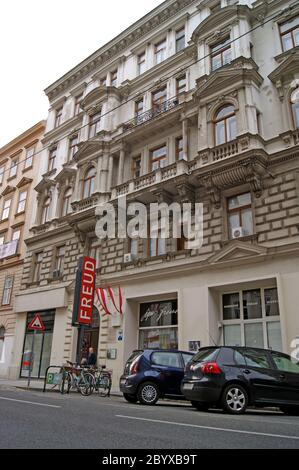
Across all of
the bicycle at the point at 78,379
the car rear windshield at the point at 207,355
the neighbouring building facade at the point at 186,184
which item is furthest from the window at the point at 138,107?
the car rear windshield at the point at 207,355

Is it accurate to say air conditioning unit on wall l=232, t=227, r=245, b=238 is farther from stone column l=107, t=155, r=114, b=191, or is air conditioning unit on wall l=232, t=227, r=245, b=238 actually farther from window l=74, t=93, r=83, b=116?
window l=74, t=93, r=83, b=116

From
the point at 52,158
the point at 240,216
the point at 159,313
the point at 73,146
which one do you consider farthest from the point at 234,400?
the point at 52,158

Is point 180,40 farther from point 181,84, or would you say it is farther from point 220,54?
point 220,54

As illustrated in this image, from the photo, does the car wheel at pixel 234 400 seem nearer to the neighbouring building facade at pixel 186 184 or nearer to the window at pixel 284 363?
the window at pixel 284 363

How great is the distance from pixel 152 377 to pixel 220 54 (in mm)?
16897

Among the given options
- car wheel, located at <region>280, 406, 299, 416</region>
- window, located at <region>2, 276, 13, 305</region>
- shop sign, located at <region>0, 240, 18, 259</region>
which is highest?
shop sign, located at <region>0, 240, 18, 259</region>

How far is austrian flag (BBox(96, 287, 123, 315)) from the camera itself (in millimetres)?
A: 20484

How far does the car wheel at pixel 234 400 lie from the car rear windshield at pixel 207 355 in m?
0.84

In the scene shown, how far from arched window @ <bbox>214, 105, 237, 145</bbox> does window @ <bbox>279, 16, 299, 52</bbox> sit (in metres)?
4.01

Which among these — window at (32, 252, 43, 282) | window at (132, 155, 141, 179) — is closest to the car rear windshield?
window at (132, 155, 141, 179)

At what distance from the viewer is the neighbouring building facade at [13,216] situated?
2728cm
